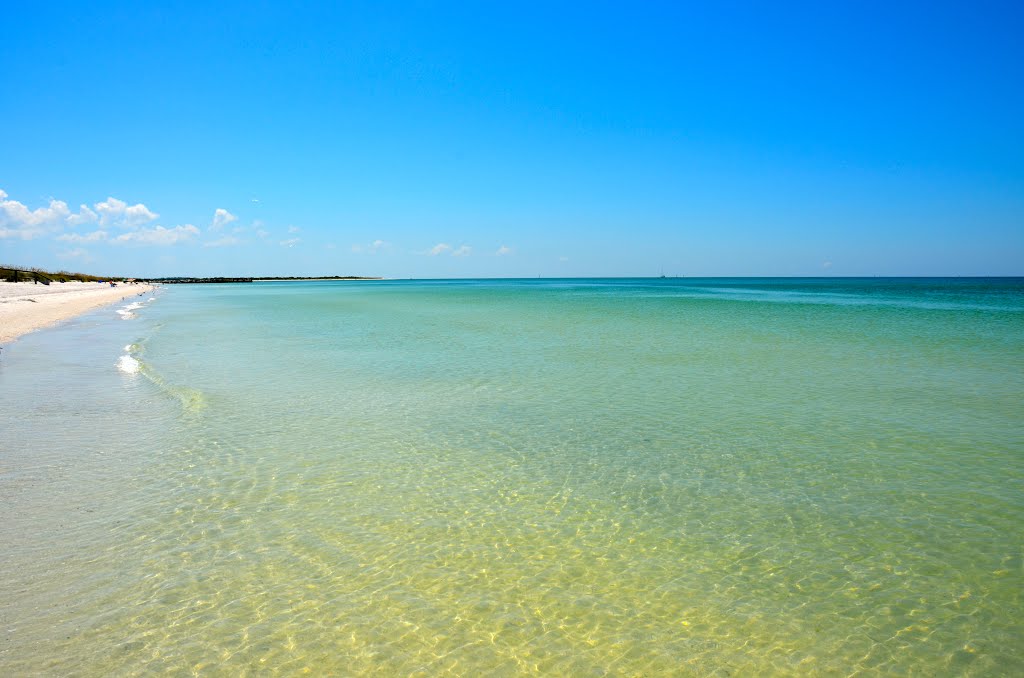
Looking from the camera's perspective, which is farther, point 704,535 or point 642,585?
point 704,535

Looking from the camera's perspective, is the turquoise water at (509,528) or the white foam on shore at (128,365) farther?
the white foam on shore at (128,365)

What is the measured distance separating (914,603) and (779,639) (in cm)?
149

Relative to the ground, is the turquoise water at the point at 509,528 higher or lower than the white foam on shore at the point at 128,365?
lower

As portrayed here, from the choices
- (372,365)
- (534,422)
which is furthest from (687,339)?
(534,422)

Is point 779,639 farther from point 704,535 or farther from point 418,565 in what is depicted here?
point 418,565

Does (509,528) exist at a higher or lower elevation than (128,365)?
lower

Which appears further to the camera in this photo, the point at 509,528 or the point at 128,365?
the point at 128,365

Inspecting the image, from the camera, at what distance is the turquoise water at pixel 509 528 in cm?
468

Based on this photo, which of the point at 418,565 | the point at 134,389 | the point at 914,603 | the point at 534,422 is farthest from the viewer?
the point at 134,389

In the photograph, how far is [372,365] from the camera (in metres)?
18.9

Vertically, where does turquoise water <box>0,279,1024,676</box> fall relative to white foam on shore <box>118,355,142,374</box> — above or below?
below

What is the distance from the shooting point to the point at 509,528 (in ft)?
22.6

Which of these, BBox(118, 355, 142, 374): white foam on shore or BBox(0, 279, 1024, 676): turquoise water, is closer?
BBox(0, 279, 1024, 676): turquoise water

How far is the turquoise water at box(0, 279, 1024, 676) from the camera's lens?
15.4 feet
